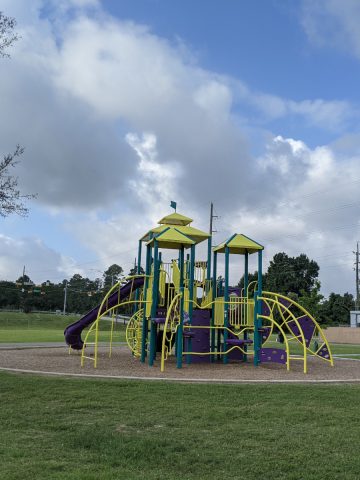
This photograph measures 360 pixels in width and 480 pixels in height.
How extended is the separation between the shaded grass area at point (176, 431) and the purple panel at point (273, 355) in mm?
4461

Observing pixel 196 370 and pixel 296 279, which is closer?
pixel 196 370

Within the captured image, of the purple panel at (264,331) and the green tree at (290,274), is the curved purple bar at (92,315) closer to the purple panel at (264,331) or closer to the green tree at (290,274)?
the purple panel at (264,331)

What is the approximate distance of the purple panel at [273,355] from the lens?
14328mm

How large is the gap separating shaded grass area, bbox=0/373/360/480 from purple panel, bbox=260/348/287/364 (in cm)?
446

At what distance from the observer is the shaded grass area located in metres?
Result: 4.98

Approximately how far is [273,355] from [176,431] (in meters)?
8.45

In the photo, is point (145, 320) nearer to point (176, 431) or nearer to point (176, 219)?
point (176, 219)

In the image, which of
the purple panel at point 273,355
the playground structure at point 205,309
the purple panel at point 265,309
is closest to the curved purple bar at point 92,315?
the playground structure at point 205,309

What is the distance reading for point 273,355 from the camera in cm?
1442

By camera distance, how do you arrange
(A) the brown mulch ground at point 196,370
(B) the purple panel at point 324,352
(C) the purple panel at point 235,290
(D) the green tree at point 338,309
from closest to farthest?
(A) the brown mulch ground at point 196,370 < (B) the purple panel at point 324,352 < (C) the purple panel at point 235,290 < (D) the green tree at point 338,309

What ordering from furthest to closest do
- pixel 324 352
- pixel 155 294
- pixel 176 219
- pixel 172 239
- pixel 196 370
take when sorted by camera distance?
1. pixel 176 219
2. pixel 324 352
3. pixel 172 239
4. pixel 155 294
5. pixel 196 370

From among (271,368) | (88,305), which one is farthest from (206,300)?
(88,305)

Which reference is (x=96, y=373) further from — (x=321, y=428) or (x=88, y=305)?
(x=88, y=305)

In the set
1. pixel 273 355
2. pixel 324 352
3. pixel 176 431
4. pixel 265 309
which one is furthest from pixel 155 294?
pixel 176 431
